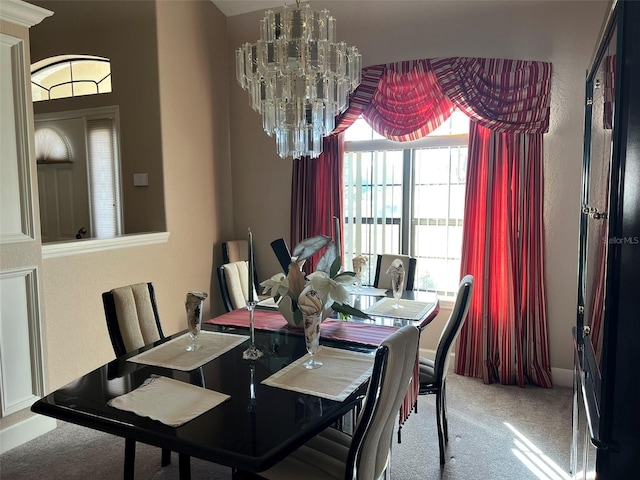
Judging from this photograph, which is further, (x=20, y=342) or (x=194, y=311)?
(x=20, y=342)

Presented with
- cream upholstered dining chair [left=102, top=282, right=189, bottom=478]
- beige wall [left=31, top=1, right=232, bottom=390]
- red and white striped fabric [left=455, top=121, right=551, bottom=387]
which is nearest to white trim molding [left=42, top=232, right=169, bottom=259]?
beige wall [left=31, top=1, right=232, bottom=390]

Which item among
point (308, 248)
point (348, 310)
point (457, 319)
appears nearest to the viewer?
point (348, 310)

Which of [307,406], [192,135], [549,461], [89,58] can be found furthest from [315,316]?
[89,58]

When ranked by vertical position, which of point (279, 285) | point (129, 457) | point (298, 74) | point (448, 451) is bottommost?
point (448, 451)

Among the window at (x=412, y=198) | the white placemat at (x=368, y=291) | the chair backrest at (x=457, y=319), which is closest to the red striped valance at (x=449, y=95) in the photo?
the window at (x=412, y=198)

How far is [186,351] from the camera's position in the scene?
1.99m

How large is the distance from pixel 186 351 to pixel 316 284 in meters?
0.62

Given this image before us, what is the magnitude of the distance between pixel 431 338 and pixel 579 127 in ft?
6.40

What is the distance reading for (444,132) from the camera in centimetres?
384

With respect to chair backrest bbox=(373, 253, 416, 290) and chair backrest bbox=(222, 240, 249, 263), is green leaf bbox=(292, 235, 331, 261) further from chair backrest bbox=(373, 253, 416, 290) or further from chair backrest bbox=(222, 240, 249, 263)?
chair backrest bbox=(222, 240, 249, 263)

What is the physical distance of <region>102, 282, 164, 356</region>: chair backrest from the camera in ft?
7.00

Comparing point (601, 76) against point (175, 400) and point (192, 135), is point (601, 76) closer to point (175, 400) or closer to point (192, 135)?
point (175, 400)

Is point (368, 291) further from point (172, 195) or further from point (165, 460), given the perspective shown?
point (172, 195)

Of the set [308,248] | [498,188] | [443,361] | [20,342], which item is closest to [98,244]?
Result: [20,342]
